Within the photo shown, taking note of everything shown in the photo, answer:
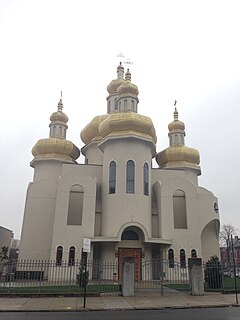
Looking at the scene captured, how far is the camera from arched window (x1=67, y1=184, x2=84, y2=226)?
2875 cm

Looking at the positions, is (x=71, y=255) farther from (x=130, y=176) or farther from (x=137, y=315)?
(x=137, y=315)

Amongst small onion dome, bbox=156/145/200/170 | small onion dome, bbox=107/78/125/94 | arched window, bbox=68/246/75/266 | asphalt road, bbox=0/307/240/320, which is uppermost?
small onion dome, bbox=107/78/125/94

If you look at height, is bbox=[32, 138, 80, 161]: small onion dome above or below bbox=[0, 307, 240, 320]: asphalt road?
above

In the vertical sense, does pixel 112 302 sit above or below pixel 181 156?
below

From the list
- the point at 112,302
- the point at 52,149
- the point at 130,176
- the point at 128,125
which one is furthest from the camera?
the point at 52,149

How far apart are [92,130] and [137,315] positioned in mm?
25512

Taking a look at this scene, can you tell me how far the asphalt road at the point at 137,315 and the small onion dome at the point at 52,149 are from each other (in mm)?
23213

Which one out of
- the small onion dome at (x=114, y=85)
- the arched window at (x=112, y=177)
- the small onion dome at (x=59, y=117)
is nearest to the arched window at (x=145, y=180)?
the arched window at (x=112, y=177)

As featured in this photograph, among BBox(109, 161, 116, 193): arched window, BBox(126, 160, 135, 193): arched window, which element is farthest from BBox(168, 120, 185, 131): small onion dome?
BBox(109, 161, 116, 193): arched window

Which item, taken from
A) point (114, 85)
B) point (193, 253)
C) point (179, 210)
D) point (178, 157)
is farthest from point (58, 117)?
point (193, 253)

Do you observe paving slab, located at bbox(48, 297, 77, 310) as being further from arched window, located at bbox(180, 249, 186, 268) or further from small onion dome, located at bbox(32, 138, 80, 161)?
small onion dome, located at bbox(32, 138, 80, 161)

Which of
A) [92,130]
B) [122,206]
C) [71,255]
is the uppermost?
[92,130]

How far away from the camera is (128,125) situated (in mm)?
28234

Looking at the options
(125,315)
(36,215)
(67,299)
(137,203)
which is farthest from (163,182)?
(125,315)
